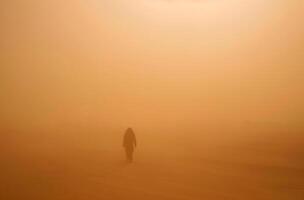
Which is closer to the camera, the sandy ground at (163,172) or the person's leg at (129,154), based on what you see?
the sandy ground at (163,172)

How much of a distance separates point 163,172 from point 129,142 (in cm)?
19

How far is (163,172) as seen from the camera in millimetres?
1381

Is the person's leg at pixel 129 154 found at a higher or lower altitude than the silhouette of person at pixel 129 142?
lower

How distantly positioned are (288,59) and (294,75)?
0.22ft

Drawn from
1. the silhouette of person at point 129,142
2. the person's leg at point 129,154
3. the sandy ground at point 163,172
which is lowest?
the sandy ground at point 163,172

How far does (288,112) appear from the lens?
127 centimetres

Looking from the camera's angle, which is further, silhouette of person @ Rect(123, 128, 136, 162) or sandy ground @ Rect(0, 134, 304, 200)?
silhouette of person @ Rect(123, 128, 136, 162)

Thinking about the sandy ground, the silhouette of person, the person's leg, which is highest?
the silhouette of person

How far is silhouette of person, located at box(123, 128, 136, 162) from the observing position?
1413 millimetres

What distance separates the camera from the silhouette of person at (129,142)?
1413 millimetres

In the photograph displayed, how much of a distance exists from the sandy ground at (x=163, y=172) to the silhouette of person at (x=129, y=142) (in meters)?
0.03

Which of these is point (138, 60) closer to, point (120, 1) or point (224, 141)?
point (120, 1)

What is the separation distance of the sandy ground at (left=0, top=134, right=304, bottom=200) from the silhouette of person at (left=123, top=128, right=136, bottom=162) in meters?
0.03

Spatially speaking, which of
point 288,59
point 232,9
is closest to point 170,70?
point 232,9
